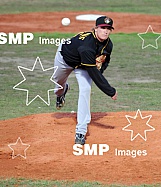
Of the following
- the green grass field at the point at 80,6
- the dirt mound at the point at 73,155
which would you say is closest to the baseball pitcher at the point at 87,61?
the dirt mound at the point at 73,155

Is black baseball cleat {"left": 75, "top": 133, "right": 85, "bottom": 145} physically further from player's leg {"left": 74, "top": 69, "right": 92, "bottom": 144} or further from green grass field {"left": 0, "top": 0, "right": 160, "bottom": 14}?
green grass field {"left": 0, "top": 0, "right": 160, "bottom": 14}

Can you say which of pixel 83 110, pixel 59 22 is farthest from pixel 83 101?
pixel 59 22

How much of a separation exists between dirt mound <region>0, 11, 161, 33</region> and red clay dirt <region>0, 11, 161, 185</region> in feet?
45.4

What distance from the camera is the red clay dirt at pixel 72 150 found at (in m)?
7.52

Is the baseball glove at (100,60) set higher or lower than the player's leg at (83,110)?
higher

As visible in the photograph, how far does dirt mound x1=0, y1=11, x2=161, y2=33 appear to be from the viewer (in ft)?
79.0

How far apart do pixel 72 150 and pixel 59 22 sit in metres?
18.4

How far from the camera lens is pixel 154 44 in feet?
67.9

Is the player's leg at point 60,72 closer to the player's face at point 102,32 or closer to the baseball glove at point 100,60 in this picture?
the baseball glove at point 100,60

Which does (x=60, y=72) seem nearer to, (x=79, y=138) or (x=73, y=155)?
(x=79, y=138)

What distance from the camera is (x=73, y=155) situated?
26.7 ft

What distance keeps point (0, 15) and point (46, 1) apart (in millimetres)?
6459

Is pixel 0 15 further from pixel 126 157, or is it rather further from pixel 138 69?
pixel 126 157

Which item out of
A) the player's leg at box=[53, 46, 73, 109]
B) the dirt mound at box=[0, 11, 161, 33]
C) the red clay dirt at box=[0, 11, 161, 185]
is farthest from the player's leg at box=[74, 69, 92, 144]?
the dirt mound at box=[0, 11, 161, 33]
